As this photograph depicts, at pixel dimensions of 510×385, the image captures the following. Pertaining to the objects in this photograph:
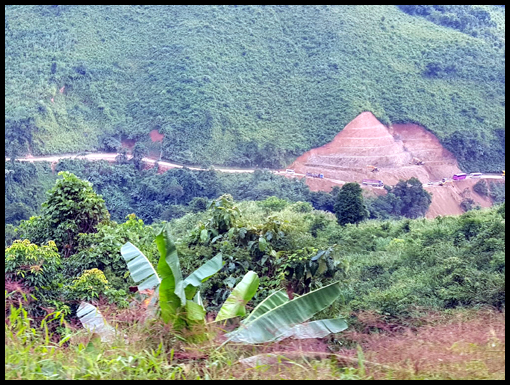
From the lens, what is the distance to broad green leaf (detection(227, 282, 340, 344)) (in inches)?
110

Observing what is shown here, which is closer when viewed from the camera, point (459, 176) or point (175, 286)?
point (175, 286)

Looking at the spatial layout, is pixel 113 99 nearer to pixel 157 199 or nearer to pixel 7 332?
pixel 157 199

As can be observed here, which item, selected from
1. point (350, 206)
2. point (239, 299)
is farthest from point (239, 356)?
point (350, 206)

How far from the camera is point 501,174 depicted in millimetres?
29609

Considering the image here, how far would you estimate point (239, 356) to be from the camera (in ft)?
8.48

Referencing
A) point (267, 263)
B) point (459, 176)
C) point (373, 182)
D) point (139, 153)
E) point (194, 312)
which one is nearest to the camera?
point (194, 312)

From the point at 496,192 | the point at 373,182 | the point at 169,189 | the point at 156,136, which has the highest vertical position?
the point at 156,136

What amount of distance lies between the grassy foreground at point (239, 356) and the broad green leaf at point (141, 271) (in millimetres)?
707

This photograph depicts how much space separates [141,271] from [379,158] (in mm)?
26432

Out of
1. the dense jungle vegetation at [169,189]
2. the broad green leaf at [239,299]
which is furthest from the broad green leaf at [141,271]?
the dense jungle vegetation at [169,189]

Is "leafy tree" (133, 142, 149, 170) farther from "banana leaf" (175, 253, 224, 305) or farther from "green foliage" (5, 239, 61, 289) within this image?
"banana leaf" (175, 253, 224, 305)

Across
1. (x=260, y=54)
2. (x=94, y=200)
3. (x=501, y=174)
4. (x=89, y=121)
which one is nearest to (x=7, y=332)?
(x=94, y=200)

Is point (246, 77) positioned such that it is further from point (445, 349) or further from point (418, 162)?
point (445, 349)

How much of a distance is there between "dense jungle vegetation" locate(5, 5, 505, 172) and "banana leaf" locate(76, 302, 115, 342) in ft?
80.0
